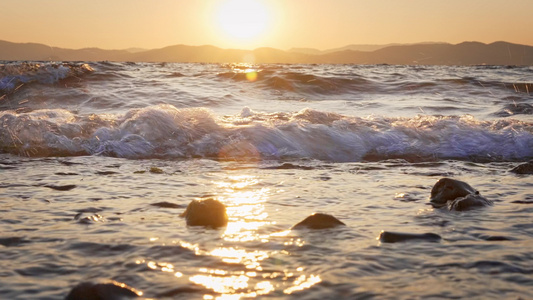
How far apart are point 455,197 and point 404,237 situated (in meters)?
1.17

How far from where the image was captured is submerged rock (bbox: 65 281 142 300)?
81.7 inches

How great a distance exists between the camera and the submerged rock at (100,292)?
6.81 ft

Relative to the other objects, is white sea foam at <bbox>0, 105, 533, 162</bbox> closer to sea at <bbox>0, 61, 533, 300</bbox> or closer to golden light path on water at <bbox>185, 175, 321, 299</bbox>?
sea at <bbox>0, 61, 533, 300</bbox>

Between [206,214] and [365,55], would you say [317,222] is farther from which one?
[365,55]

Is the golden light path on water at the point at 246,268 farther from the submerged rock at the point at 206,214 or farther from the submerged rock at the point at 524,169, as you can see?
the submerged rock at the point at 524,169

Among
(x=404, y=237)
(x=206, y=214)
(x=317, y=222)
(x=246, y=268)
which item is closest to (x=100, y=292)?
(x=246, y=268)

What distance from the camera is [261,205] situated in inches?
154

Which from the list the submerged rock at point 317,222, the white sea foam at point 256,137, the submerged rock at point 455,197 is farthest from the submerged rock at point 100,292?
the white sea foam at point 256,137

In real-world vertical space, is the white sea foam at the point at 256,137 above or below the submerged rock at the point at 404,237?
above

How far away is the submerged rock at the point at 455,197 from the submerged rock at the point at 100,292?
2.48m

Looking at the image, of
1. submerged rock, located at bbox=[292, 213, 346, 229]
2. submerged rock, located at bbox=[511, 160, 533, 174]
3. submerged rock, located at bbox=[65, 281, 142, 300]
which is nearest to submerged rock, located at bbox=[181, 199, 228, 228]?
submerged rock, located at bbox=[292, 213, 346, 229]

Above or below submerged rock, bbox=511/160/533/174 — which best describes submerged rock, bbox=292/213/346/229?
above

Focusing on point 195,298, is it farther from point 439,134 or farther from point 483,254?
point 439,134

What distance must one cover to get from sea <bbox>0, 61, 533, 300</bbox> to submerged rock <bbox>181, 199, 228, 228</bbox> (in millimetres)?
73
